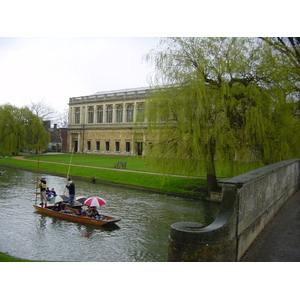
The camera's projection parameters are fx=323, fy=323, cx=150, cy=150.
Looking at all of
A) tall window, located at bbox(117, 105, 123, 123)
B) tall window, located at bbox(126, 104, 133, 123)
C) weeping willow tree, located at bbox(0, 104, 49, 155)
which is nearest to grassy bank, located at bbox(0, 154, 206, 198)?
weeping willow tree, located at bbox(0, 104, 49, 155)

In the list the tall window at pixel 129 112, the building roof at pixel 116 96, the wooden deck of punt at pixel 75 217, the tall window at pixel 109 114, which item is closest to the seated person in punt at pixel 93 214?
the wooden deck of punt at pixel 75 217

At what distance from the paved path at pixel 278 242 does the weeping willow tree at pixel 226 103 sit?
26.5 ft

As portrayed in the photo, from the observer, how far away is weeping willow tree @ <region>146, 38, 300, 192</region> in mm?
17953

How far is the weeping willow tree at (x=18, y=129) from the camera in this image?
45.8m

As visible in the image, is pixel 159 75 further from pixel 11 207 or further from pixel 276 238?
pixel 276 238

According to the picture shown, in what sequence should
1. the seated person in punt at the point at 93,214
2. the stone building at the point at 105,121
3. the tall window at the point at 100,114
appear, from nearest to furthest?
the seated person in punt at the point at 93,214 → the stone building at the point at 105,121 → the tall window at the point at 100,114

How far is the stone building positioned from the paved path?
156ft

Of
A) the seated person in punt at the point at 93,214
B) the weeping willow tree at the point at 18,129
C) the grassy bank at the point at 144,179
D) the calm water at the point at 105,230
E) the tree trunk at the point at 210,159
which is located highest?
the weeping willow tree at the point at 18,129

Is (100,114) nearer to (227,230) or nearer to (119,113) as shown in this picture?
(119,113)

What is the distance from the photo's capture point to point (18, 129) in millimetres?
47031

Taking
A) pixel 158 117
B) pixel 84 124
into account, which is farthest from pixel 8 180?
pixel 84 124

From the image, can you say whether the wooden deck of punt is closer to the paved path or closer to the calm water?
the calm water

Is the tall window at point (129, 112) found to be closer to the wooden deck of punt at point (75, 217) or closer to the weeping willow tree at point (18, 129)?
the weeping willow tree at point (18, 129)

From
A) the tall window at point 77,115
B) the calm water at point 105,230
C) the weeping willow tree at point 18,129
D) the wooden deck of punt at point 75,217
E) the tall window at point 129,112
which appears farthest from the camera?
the tall window at point 77,115
